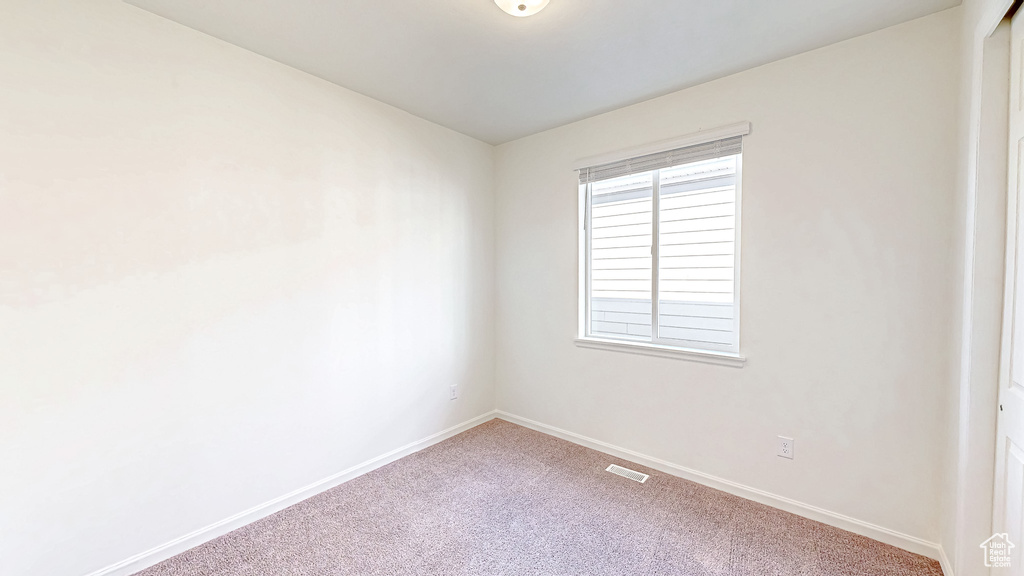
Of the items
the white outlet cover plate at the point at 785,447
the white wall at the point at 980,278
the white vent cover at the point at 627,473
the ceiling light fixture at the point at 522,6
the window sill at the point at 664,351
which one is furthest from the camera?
the white vent cover at the point at 627,473

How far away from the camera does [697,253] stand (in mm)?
2529

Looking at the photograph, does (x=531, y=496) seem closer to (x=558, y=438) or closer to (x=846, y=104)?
(x=558, y=438)

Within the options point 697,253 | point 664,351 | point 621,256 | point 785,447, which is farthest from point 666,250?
point 785,447

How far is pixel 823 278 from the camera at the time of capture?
206cm

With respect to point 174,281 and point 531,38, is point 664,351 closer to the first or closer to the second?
point 531,38

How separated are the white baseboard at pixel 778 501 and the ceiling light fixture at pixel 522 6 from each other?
2745 millimetres

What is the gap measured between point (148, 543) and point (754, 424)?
3175 mm

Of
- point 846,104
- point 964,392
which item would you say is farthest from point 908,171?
point 964,392

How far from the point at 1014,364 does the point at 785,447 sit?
107 cm

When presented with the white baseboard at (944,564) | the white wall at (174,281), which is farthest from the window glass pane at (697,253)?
the white wall at (174,281)

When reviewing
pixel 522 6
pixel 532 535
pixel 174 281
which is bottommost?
pixel 532 535

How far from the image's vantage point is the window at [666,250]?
2422 mm

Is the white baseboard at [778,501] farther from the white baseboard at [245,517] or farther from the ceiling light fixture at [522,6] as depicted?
the ceiling light fixture at [522,6]

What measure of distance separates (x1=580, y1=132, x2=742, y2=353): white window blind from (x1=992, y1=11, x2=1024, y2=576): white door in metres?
1.04
